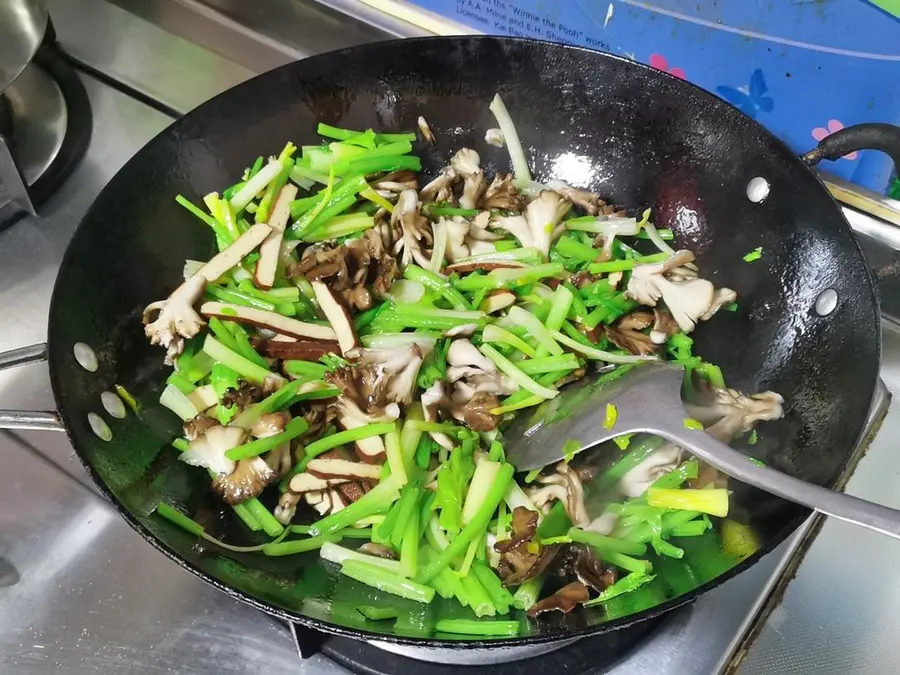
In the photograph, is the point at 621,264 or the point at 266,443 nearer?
the point at 266,443

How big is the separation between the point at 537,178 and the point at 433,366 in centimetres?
53

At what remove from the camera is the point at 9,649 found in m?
1.19

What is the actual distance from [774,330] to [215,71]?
4.84ft

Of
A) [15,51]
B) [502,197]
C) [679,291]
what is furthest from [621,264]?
[15,51]

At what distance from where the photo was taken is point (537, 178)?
62.7 inches

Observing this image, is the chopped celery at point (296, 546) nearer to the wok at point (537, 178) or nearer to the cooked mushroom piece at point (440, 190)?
the wok at point (537, 178)

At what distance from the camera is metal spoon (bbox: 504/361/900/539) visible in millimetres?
962

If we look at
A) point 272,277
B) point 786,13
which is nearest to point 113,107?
point 272,277

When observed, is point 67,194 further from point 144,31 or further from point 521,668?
point 521,668

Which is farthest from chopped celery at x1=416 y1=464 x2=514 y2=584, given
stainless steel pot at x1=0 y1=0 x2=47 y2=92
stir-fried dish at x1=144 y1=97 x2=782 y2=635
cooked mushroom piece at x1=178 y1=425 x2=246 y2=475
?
stainless steel pot at x1=0 y1=0 x2=47 y2=92

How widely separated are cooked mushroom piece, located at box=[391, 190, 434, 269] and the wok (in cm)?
19

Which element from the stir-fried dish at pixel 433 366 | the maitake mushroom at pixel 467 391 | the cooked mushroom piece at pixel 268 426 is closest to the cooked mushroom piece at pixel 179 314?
the stir-fried dish at pixel 433 366

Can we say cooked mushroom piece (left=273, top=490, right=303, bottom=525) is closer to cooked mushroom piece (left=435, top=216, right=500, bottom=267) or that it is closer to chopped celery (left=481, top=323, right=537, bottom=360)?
chopped celery (left=481, top=323, right=537, bottom=360)

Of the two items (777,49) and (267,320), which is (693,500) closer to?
(267,320)
